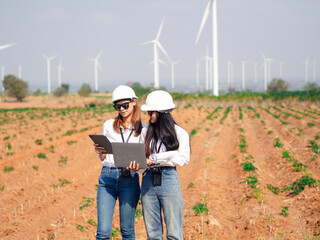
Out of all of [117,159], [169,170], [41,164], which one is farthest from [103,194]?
[41,164]

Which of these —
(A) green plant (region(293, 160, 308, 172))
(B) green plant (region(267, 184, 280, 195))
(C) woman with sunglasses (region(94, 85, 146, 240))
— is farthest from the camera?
(A) green plant (region(293, 160, 308, 172))

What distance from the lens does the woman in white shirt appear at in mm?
3852

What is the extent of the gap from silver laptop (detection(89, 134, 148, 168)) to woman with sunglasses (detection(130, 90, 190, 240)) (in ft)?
0.37

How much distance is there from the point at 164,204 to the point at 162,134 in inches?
29.3

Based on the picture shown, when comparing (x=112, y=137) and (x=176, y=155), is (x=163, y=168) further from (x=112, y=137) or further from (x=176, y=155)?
(x=112, y=137)

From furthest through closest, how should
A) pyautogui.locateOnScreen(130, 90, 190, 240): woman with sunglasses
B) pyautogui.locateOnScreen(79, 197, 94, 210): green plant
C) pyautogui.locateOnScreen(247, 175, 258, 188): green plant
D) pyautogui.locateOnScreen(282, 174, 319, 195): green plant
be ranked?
pyautogui.locateOnScreen(247, 175, 258, 188): green plant → pyautogui.locateOnScreen(282, 174, 319, 195): green plant → pyautogui.locateOnScreen(79, 197, 94, 210): green plant → pyautogui.locateOnScreen(130, 90, 190, 240): woman with sunglasses

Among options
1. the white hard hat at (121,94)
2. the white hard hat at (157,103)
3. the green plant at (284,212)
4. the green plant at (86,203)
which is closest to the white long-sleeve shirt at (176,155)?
the white hard hat at (157,103)

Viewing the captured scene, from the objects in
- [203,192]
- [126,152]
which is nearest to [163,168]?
[126,152]

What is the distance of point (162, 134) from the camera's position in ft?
12.8

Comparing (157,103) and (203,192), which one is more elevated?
(157,103)

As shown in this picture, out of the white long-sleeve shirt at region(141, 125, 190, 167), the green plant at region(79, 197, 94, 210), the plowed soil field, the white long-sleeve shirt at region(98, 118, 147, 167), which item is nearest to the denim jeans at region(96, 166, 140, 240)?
the white long-sleeve shirt at region(98, 118, 147, 167)

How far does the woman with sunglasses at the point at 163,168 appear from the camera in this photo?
385cm

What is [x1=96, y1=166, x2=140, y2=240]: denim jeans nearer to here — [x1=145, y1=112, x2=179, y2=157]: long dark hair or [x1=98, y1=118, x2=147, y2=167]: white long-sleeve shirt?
[x1=98, y1=118, x2=147, y2=167]: white long-sleeve shirt

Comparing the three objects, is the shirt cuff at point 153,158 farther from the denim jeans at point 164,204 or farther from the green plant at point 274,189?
the green plant at point 274,189
